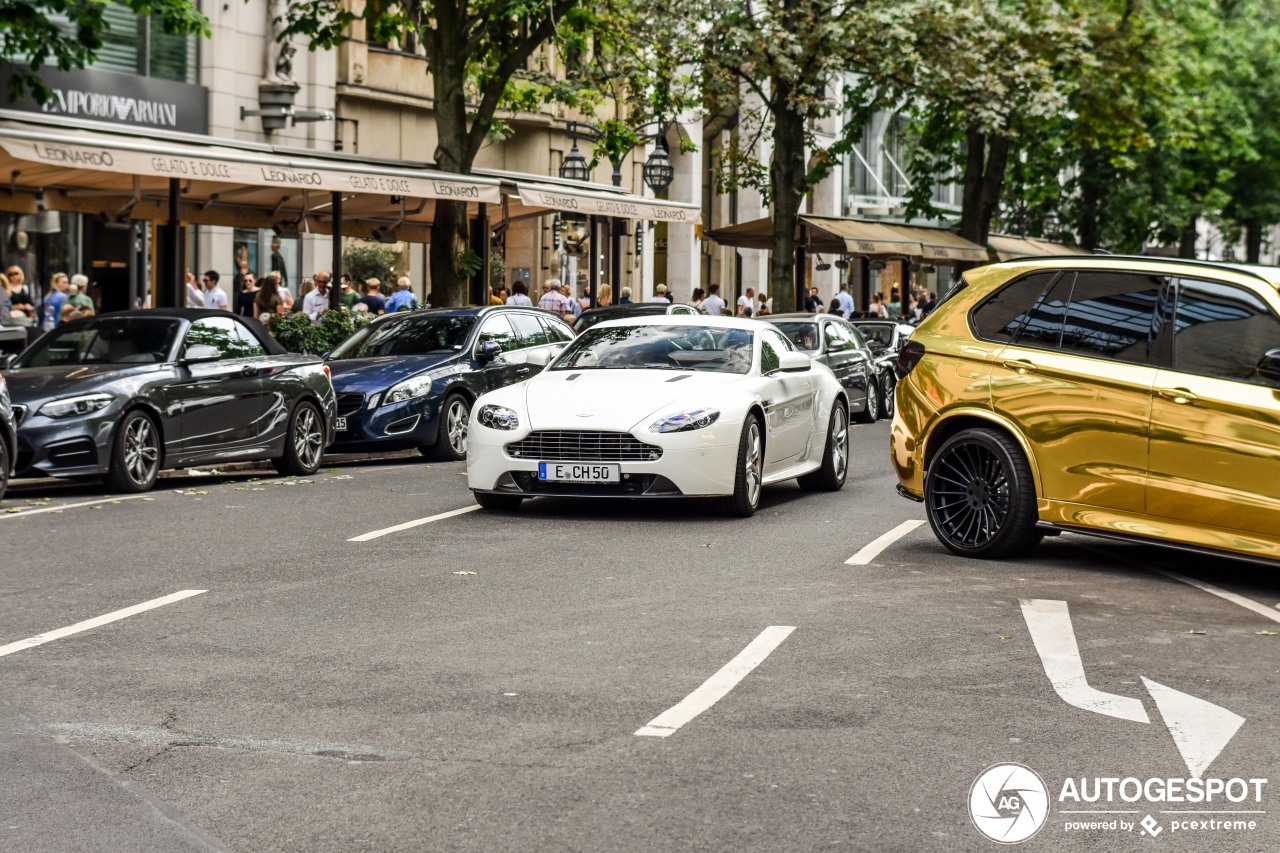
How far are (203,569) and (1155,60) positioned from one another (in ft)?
111

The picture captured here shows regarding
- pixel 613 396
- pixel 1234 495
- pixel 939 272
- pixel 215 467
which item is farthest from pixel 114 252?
pixel 939 272

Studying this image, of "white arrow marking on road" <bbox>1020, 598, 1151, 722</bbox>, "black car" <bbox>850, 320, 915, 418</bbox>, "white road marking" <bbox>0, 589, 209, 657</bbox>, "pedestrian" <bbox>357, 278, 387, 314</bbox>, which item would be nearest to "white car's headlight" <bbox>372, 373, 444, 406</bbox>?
"pedestrian" <bbox>357, 278, 387, 314</bbox>

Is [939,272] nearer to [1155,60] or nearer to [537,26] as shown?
[1155,60]

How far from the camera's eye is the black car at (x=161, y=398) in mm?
14531

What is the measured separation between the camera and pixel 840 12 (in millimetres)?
31328

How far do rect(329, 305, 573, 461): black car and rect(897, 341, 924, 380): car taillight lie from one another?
6.78 metres

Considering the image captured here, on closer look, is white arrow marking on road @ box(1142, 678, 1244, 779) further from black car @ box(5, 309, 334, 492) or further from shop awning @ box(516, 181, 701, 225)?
shop awning @ box(516, 181, 701, 225)

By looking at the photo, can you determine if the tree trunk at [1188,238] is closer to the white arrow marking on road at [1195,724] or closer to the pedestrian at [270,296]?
the pedestrian at [270,296]

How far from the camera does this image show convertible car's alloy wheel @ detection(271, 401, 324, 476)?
17117 mm

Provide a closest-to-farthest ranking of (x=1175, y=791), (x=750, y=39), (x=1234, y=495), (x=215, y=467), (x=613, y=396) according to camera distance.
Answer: (x=1175, y=791) < (x=1234, y=495) < (x=613, y=396) < (x=215, y=467) < (x=750, y=39)

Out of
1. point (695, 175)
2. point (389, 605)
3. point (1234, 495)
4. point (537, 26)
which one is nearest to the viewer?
point (389, 605)

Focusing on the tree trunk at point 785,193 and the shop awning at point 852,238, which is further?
the shop awning at point 852,238

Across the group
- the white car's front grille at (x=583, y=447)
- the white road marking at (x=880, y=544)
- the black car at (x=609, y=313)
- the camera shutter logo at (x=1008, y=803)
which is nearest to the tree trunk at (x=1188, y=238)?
the black car at (x=609, y=313)

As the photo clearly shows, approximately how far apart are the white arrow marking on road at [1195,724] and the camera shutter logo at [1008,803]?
55cm
